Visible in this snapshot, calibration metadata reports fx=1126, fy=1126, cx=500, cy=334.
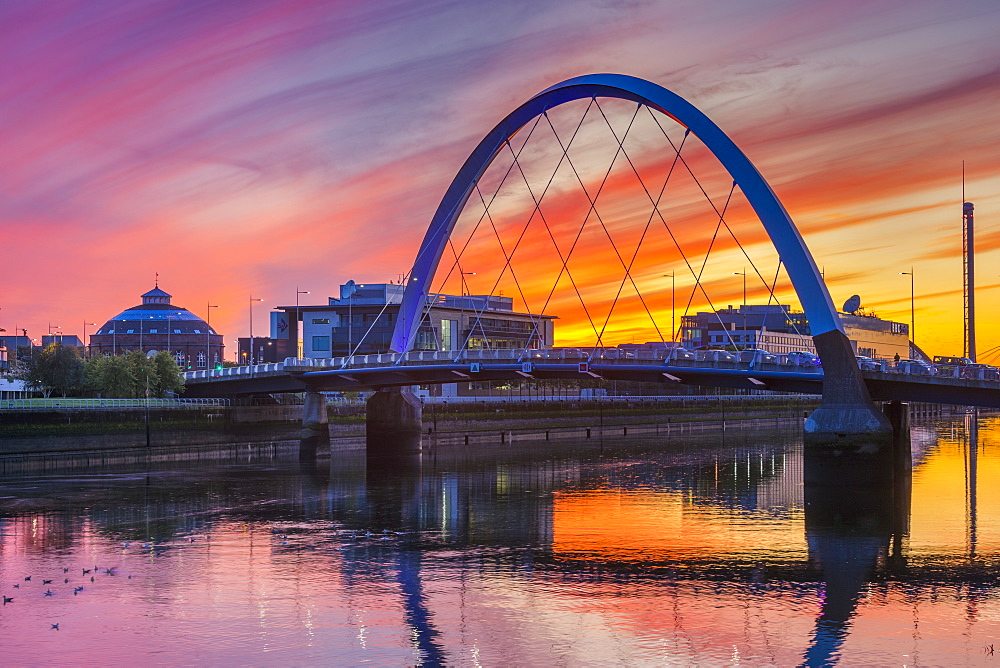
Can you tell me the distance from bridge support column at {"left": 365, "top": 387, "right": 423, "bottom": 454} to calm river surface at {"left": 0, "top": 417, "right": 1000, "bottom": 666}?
29.5m

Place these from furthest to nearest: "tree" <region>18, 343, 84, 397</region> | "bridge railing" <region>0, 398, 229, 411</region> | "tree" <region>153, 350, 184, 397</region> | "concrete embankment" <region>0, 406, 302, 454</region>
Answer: "tree" <region>153, 350, 184, 397</region> < "tree" <region>18, 343, 84, 397</region> < "bridge railing" <region>0, 398, 229, 411</region> < "concrete embankment" <region>0, 406, 302, 454</region>

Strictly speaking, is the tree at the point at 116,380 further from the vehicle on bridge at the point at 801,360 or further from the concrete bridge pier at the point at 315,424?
the vehicle on bridge at the point at 801,360

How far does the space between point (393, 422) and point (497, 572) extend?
2483 inches

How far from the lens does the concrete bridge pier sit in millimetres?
91938

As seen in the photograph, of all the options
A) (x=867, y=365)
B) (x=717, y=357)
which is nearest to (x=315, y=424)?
(x=717, y=357)

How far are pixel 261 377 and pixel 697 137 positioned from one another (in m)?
43.6

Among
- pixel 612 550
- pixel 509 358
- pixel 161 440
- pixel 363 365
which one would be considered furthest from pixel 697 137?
pixel 161 440

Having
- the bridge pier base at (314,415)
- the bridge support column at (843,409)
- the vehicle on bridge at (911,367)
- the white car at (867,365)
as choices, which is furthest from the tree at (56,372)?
the vehicle on bridge at (911,367)

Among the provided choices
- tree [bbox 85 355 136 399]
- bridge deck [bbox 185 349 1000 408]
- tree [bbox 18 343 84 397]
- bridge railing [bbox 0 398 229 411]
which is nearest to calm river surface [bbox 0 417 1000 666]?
bridge deck [bbox 185 349 1000 408]

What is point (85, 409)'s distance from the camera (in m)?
78.4

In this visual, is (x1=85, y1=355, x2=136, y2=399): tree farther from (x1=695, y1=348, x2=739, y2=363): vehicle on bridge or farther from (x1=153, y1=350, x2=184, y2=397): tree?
(x1=695, y1=348, x2=739, y2=363): vehicle on bridge

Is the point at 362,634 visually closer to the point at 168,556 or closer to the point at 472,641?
the point at 472,641

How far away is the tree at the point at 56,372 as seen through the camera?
102m

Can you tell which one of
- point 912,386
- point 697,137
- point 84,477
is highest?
point 697,137
